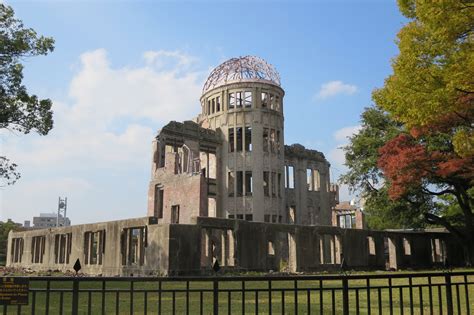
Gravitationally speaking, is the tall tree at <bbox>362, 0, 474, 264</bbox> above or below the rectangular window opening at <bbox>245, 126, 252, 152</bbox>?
below

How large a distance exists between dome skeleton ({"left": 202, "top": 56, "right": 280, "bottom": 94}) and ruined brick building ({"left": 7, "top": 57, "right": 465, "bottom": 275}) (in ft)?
0.28

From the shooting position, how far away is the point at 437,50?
12664mm

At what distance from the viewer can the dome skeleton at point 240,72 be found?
38.2m

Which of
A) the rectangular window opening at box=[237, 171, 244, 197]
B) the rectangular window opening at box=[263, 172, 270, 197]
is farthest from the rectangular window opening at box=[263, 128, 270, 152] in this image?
the rectangular window opening at box=[237, 171, 244, 197]

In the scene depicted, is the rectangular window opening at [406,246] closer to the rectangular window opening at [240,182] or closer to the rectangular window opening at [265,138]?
the rectangular window opening at [265,138]

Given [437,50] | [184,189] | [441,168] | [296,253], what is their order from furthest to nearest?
[184,189] → [296,253] → [441,168] → [437,50]

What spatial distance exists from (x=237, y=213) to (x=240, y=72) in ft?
38.2

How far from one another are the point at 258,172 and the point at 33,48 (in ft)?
69.8

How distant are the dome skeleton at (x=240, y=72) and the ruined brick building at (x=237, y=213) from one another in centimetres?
9

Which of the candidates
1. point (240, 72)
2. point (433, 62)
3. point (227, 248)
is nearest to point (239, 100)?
point (240, 72)

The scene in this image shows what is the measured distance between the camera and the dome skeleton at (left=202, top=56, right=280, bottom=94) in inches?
1505

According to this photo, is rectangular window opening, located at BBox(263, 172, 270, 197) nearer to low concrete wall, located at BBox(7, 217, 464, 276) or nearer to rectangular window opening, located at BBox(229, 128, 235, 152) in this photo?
rectangular window opening, located at BBox(229, 128, 235, 152)

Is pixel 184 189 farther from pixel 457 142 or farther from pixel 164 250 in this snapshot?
pixel 457 142

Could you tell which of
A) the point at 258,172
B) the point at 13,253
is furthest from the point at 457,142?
the point at 13,253
